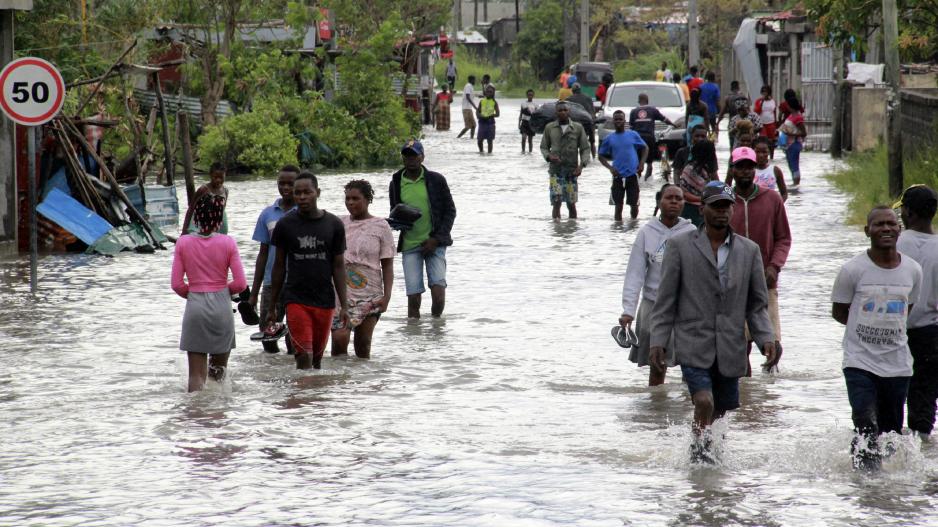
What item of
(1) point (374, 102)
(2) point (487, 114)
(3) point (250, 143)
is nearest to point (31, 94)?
(3) point (250, 143)

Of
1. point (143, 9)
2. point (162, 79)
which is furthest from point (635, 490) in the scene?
point (162, 79)

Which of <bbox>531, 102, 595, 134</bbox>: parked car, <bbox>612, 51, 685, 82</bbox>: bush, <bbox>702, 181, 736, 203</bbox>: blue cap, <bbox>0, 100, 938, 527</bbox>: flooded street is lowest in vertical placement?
<bbox>0, 100, 938, 527</bbox>: flooded street

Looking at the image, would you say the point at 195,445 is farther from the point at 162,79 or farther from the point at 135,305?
the point at 162,79

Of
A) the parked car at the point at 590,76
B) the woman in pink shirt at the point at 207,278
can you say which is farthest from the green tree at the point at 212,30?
the woman in pink shirt at the point at 207,278

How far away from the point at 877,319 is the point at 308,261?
3.95 metres

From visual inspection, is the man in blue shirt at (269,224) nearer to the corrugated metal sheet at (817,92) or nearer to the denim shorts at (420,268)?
the denim shorts at (420,268)

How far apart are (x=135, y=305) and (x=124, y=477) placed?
6.60 m

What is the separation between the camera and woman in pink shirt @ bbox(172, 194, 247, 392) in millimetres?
9297

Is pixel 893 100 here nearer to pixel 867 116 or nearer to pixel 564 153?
pixel 564 153

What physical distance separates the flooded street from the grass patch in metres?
5.70

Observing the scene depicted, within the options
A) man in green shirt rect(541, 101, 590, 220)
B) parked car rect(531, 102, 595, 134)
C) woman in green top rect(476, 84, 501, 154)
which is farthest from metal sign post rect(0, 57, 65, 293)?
woman in green top rect(476, 84, 501, 154)

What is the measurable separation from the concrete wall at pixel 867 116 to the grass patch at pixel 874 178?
3389 mm

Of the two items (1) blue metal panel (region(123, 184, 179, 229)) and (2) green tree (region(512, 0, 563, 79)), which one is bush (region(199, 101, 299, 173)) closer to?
(1) blue metal panel (region(123, 184, 179, 229))

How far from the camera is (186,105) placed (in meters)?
33.7
